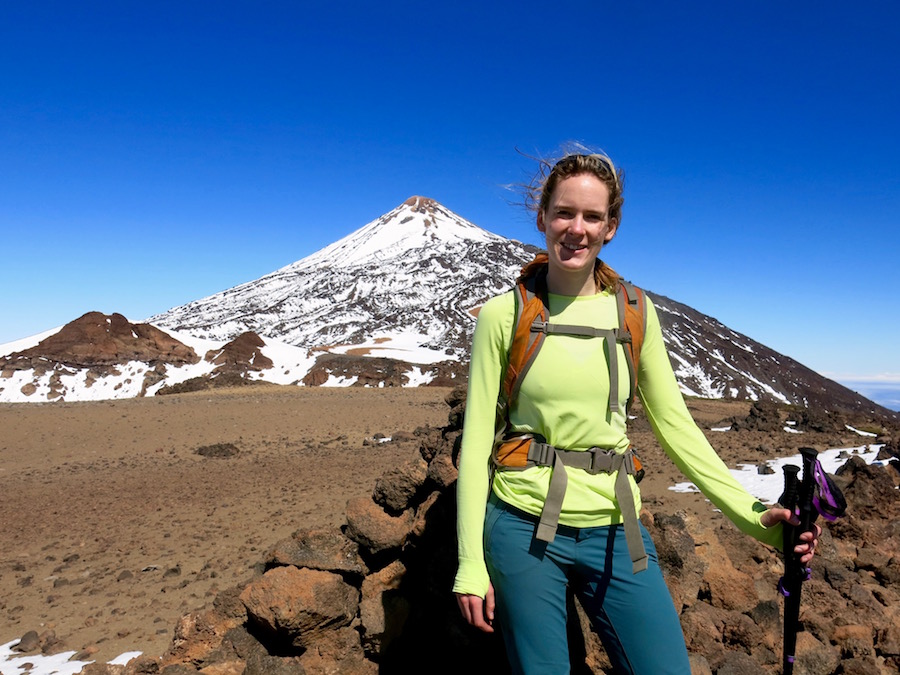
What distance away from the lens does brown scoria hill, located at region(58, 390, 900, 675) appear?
2762 mm

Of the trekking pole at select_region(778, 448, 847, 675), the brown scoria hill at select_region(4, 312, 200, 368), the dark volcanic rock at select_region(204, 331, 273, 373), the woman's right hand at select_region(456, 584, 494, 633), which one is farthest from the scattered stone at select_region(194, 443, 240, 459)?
the brown scoria hill at select_region(4, 312, 200, 368)

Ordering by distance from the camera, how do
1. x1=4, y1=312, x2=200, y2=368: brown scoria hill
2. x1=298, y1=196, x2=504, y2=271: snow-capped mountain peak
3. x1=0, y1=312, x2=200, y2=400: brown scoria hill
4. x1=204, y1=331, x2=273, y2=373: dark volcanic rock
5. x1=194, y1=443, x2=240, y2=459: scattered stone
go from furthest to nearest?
x1=298, y1=196, x2=504, y2=271: snow-capped mountain peak, x1=204, y1=331, x2=273, y2=373: dark volcanic rock, x1=4, y1=312, x2=200, y2=368: brown scoria hill, x1=0, y1=312, x2=200, y2=400: brown scoria hill, x1=194, y1=443, x2=240, y2=459: scattered stone

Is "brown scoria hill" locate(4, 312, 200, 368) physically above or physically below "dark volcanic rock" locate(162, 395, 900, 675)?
above

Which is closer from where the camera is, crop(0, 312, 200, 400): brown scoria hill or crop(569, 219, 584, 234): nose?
crop(569, 219, 584, 234): nose

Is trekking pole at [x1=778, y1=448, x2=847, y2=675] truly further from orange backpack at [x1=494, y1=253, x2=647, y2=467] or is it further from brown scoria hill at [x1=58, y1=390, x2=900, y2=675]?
brown scoria hill at [x1=58, y1=390, x2=900, y2=675]

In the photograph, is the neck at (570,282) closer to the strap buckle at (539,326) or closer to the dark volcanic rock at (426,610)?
the strap buckle at (539,326)

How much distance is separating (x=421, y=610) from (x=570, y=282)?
6.56ft

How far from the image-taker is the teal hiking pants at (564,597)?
1570 mm

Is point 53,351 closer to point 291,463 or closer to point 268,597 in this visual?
point 291,463

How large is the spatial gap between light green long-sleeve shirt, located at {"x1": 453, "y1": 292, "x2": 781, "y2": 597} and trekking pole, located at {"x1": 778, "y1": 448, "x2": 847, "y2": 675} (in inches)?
2.5

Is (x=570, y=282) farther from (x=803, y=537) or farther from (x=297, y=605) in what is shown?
(x=297, y=605)

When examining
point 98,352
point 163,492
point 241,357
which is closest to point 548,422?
point 163,492

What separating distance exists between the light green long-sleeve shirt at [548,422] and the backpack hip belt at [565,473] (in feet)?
0.07

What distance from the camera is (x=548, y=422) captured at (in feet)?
5.53
